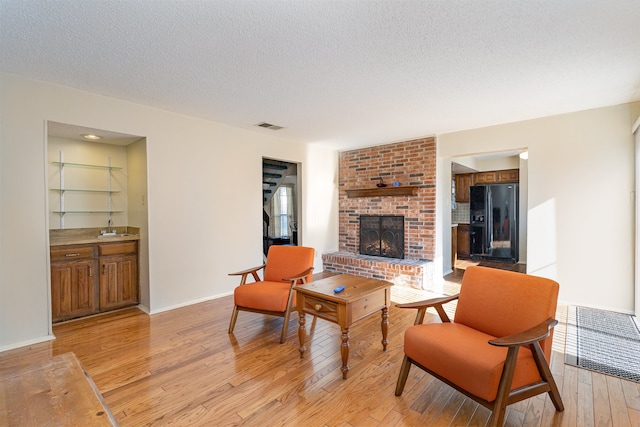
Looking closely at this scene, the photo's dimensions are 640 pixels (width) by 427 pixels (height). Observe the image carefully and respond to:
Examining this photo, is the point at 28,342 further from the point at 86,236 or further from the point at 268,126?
the point at 268,126

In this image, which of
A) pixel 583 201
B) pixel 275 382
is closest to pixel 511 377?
pixel 275 382

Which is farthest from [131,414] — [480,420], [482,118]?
[482,118]

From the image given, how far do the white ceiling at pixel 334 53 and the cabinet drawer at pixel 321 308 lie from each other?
1927 millimetres

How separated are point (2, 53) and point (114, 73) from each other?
71 centimetres

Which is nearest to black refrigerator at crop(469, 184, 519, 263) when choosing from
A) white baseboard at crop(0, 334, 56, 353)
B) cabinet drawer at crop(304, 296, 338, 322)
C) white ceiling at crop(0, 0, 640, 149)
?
white ceiling at crop(0, 0, 640, 149)

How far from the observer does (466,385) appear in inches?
64.0

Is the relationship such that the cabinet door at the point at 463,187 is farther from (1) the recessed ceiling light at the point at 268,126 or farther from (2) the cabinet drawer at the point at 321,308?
(2) the cabinet drawer at the point at 321,308

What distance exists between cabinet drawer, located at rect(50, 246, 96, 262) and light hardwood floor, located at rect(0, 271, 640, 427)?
2.32 ft

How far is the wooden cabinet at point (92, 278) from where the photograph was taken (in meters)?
3.19

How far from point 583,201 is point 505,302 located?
2721mm

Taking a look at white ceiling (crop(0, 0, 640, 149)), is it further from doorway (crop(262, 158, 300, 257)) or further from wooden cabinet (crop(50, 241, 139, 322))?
doorway (crop(262, 158, 300, 257))

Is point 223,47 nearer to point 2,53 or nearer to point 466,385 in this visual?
point 2,53

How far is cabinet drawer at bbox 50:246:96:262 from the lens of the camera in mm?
3145

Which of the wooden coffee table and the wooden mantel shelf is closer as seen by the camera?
the wooden coffee table
